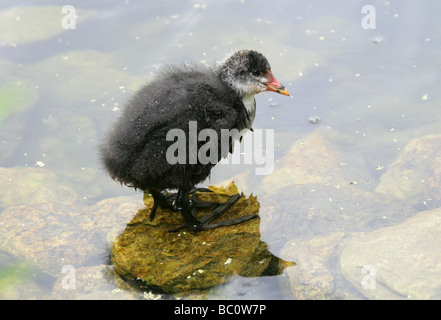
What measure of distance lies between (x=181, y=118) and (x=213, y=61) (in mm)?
2358

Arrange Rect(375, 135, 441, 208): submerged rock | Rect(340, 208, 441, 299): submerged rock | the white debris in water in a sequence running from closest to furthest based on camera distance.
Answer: Rect(340, 208, 441, 299): submerged rock → Rect(375, 135, 441, 208): submerged rock → the white debris in water

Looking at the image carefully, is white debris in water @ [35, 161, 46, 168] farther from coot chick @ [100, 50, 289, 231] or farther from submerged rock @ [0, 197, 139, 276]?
coot chick @ [100, 50, 289, 231]

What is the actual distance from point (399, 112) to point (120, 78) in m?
3.35

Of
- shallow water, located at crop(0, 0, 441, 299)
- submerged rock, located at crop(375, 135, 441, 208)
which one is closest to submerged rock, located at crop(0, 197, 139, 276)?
shallow water, located at crop(0, 0, 441, 299)

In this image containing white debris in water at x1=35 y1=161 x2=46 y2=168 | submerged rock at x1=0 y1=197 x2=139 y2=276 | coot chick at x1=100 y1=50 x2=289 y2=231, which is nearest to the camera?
coot chick at x1=100 y1=50 x2=289 y2=231

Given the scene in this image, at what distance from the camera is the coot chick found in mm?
3789

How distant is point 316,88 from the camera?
615cm

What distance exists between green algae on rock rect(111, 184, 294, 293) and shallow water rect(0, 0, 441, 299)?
199mm

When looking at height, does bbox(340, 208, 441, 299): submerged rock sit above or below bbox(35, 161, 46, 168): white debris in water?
below

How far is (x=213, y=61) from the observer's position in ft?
19.7

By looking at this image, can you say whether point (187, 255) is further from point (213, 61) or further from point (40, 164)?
point (213, 61)

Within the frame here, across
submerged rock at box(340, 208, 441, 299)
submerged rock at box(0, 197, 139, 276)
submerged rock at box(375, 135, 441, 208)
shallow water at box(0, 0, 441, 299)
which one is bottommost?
submerged rock at box(340, 208, 441, 299)

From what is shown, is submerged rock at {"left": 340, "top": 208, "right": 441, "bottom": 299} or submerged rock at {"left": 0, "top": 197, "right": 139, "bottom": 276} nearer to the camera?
submerged rock at {"left": 340, "top": 208, "right": 441, "bottom": 299}

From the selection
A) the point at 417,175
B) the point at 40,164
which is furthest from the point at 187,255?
the point at 417,175
